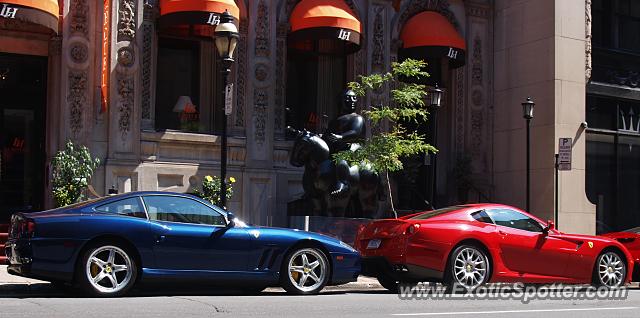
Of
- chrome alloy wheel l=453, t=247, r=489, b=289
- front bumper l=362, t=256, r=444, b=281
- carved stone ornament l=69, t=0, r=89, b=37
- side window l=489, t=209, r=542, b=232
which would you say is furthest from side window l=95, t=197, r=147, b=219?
carved stone ornament l=69, t=0, r=89, b=37

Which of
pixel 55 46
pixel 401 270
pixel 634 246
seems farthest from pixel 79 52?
pixel 634 246

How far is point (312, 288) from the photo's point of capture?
12414 millimetres

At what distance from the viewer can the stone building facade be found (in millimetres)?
18812

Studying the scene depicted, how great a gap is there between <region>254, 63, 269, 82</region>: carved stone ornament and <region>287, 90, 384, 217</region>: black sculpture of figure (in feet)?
9.66

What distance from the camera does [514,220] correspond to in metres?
13.9

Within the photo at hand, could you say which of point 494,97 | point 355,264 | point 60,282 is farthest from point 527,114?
point 60,282

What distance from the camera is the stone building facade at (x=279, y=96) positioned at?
61.7 feet

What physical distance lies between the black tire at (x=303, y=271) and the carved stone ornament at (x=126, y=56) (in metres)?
8.48

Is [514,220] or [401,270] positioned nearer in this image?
[401,270]

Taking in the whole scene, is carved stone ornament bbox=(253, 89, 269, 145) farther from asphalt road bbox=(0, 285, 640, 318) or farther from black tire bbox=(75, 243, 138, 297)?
black tire bbox=(75, 243, 138, 297)

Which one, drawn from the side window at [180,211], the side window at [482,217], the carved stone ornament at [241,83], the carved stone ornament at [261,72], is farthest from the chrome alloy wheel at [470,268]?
the carved stone ornament at [261,72]

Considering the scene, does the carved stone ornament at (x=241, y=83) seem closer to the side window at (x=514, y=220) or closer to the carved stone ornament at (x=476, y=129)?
the carved stone ornament at (x=476, y=129)

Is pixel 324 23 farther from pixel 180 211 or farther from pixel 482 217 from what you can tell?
pixel 180 211

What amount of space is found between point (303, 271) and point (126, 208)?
2.65m
